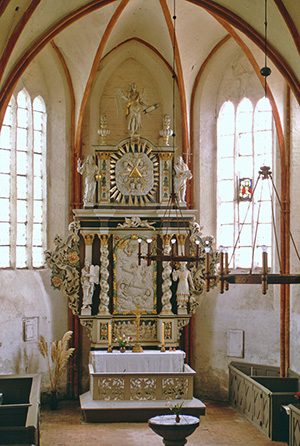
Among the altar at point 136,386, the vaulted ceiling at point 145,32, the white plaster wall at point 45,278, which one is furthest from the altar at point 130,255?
the vaulted ceiling at point 145,32

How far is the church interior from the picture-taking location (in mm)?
16984

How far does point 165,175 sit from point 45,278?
4052mm

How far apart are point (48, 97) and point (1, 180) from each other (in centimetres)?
271

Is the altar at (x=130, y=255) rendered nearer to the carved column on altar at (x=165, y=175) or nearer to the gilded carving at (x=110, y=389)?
the carved column on altar at (x=165, y=175)

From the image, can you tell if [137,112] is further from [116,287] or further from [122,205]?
[116,287]

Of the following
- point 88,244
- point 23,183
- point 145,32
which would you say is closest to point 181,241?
point 88,244

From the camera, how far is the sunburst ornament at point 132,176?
17.8 meters

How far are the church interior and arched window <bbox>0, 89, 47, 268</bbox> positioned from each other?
37mm

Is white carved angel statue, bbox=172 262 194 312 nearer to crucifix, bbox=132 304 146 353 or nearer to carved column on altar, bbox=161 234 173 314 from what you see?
carved column on altar, bbox=161 234 173 314

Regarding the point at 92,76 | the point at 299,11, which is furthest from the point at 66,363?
the point at 299,11

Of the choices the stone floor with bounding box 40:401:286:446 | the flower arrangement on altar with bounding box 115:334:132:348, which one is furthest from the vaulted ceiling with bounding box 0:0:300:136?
the stone floor with bounding box 40:401:286:446

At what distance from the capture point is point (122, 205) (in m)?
17.8

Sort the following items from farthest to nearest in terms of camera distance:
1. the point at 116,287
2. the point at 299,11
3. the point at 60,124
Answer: the point at 60,124, the point at 116,287, the point at 299,11

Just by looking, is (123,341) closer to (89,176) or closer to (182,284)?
(182,284)
